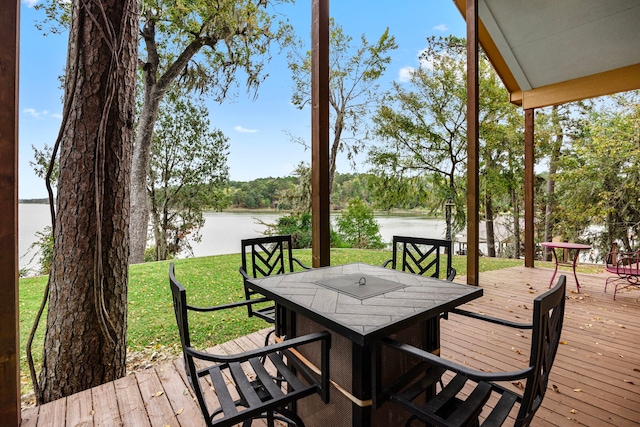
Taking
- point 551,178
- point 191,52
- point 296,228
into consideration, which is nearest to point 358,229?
point 296,228

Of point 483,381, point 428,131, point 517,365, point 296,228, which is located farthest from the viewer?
point 428,131

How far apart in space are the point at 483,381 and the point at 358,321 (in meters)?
0.49

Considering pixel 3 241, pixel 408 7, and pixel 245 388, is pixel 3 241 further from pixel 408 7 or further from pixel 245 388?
pixel 408 7

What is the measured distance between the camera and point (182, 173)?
9203 millimetres

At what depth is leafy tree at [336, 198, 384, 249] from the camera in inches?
399

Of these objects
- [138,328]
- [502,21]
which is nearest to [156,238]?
[138,328]

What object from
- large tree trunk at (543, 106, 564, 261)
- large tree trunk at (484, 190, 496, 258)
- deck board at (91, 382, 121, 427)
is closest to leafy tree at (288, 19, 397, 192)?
large tree trunk at (484, 190, 496, 258)

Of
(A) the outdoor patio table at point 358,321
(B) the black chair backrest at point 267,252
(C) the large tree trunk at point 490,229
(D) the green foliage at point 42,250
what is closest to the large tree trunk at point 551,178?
(C) the large tree trunk at point 490,229

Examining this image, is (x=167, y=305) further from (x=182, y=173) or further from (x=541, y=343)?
(x=182, y=173)

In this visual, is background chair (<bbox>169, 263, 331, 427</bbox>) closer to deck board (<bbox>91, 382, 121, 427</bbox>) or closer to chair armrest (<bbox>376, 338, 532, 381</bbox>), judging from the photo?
chair armrest (<bbox>376, 338, 532, 381</bbox>)

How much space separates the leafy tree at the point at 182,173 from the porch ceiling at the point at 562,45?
7.18m

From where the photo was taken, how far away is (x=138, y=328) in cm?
406

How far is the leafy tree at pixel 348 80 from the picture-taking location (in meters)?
10.8

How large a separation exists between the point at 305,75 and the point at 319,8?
8.81 m
